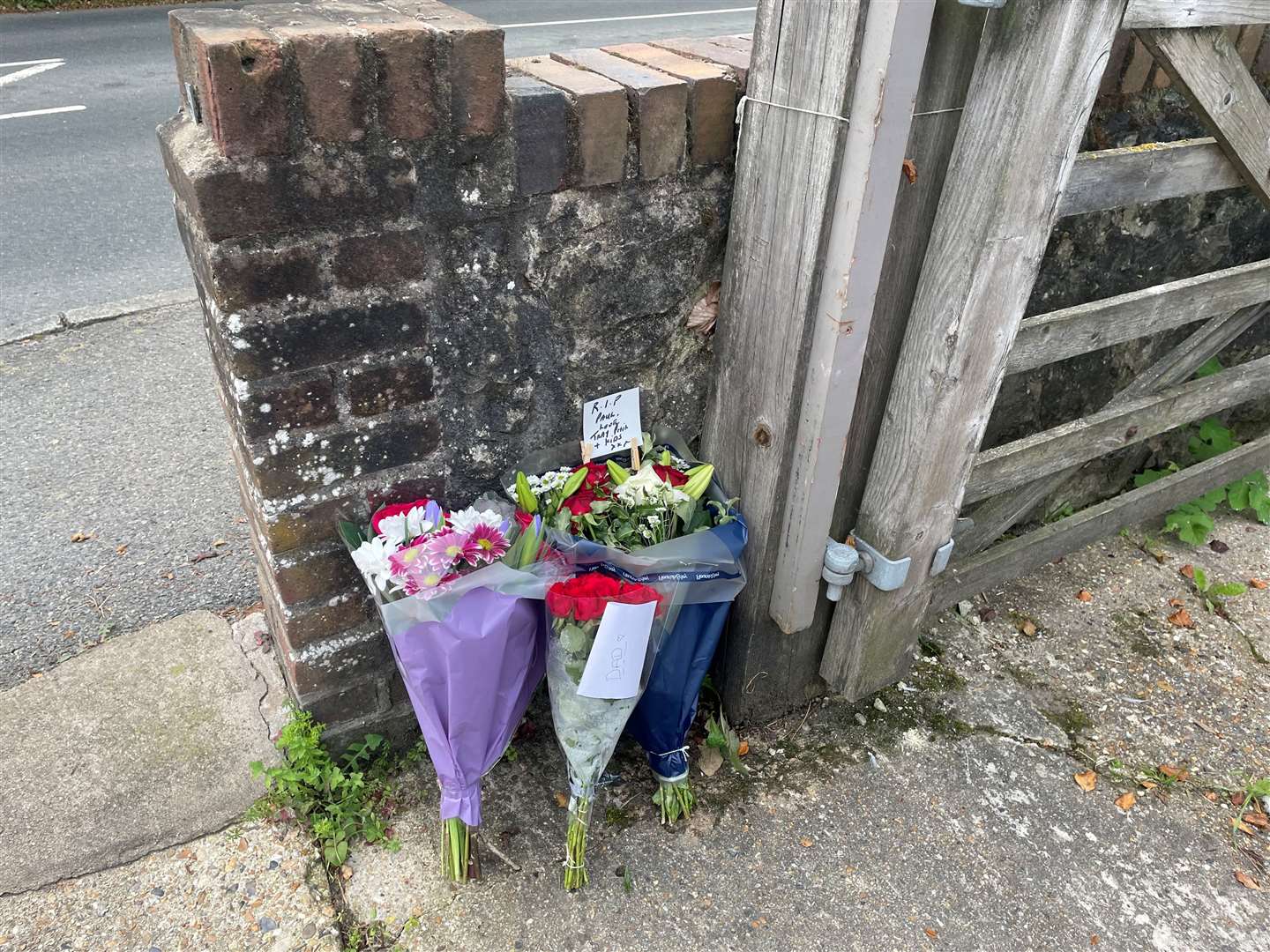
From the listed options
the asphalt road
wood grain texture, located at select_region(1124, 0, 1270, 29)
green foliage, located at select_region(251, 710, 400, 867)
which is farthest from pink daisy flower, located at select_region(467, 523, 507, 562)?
the asphalt road

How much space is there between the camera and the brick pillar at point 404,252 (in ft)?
4.38

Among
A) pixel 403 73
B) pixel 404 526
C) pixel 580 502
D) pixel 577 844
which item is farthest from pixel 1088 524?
pixel 403 73

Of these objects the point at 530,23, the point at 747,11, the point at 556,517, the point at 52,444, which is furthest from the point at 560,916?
the point at 747,11

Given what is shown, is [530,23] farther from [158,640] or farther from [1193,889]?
[1193,889]

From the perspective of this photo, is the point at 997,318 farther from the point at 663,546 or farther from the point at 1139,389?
the point at 1139,389

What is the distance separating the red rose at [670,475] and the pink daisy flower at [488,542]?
36 centimetres

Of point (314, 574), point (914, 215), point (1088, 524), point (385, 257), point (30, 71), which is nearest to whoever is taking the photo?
point (385, 257)

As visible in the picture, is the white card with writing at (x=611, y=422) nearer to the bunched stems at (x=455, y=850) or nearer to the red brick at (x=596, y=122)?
the red brick at (x=596, y=122)

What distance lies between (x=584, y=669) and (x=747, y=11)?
451 inches

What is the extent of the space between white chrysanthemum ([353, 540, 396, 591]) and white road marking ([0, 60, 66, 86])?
24.8 feet

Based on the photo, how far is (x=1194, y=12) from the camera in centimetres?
157

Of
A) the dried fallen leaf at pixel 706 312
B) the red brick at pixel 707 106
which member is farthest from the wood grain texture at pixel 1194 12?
the dried fallen leaf at pixel 706 312

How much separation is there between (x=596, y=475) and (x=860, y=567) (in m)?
0.59

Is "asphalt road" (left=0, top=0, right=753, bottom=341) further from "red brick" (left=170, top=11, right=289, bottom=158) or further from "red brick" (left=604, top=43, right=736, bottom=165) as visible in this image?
"red brick" (left=604, top=43, right=736, bottom=165)
